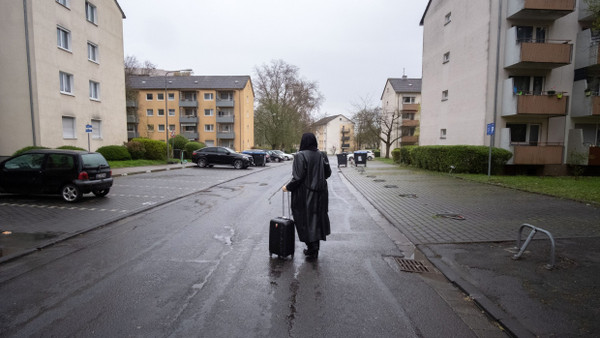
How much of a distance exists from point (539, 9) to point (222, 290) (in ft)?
68.1

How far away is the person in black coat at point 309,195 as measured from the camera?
4.73m

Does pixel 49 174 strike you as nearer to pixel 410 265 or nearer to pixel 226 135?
pixel 410 265

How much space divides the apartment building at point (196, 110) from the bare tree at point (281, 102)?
3.82 meters

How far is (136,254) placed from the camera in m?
5.10

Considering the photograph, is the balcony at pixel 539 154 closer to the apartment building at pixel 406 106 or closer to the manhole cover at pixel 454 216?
the manhole cover at pixel 454 216

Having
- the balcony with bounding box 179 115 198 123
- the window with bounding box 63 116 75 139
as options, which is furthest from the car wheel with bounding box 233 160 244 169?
the balcony with bounding box 179 115 198 123

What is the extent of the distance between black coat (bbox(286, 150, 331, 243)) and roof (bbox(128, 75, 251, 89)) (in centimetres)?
5418

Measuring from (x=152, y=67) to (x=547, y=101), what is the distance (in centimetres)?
6350

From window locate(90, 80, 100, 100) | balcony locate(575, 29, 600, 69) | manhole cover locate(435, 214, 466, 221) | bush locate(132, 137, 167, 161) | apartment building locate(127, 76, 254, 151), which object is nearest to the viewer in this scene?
manhole cover locate(435, 214, 466, 221)

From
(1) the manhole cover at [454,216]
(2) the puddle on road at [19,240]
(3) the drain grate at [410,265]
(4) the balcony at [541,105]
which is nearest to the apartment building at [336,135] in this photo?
(4) the balcony at [541,105]

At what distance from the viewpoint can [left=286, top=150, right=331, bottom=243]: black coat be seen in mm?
4727

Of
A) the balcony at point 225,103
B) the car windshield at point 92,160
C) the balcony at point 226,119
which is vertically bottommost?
the car windshield at point 92,160

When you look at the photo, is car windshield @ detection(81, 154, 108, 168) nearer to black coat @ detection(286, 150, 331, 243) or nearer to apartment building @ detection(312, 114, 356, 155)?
black coat @ detection(286, 150, 331, 243)

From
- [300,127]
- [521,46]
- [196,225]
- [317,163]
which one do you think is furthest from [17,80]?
[300,127]
